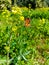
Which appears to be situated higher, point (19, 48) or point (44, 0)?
point (19, 48)

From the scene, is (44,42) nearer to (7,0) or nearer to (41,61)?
(41,61)

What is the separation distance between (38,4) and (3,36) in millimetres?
25837

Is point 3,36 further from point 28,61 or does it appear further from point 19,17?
point 19,17

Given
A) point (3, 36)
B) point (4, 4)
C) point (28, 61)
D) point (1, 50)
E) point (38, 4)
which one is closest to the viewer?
point (28, 61)

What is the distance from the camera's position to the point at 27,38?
722 centimetres

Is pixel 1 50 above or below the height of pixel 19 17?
below

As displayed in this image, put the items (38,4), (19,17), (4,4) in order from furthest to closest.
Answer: (38,4)
(4,4)
(19,17)

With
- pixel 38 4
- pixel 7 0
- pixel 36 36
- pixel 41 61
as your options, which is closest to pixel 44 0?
pixel 38 4

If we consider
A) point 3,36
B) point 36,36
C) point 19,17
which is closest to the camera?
point 19,17

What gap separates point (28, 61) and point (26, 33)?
2303 mm

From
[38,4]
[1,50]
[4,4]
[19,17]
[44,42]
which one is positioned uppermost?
[19,17]

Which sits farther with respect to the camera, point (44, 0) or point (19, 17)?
point (44, 0)

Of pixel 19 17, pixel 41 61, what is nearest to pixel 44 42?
pixel 41 61

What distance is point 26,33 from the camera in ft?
25.1
